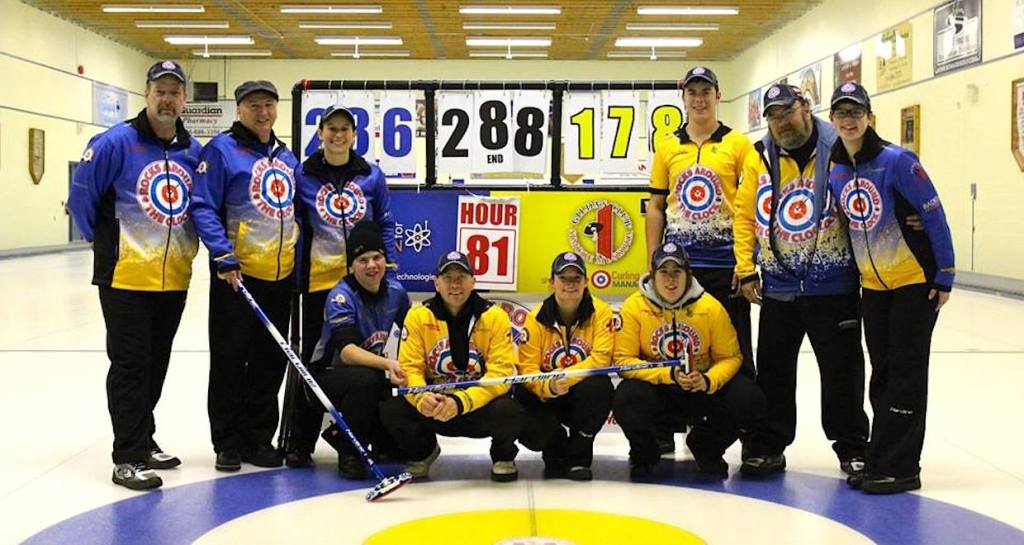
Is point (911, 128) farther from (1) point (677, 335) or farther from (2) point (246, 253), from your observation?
(2) point (246, 253)

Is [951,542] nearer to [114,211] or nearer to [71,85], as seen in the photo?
[114,211]

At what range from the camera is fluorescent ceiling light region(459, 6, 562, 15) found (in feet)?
63.8

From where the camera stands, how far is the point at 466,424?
412 centimetres

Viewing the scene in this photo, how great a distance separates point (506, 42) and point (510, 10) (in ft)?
13.4

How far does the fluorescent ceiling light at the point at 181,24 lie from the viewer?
70.4 ft

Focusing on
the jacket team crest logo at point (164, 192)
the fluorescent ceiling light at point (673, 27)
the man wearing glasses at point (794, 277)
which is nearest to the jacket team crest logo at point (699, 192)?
the man wearing glasses at point (794, 277)

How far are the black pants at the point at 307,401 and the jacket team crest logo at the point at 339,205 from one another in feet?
1.07

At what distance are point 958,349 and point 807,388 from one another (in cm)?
218

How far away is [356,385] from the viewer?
4.17 metres

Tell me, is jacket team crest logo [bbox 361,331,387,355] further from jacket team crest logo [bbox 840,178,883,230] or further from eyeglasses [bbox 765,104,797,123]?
jacket team crest logo [bbox 840,178,883,230]

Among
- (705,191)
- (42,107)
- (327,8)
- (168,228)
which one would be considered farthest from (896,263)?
(42,107)

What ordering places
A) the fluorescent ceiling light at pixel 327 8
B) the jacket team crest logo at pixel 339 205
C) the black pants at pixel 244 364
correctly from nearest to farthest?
the black pants at pixel 244 364 → the jacket team crest logo at pixel 339 205 → the fluorescent ceiling light at pixel 327 8

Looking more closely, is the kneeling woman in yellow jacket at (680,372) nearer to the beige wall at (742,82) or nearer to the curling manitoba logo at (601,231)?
the curling manitoba logo at (601,231)

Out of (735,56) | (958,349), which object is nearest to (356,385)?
(958,349)
